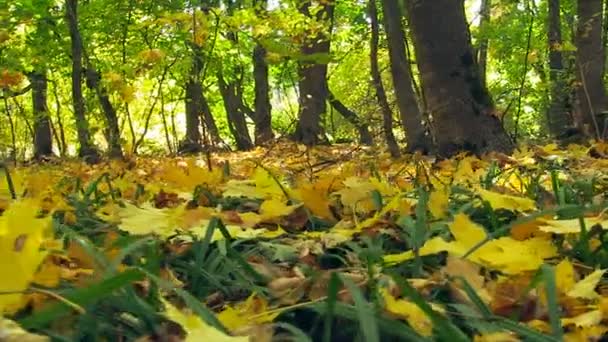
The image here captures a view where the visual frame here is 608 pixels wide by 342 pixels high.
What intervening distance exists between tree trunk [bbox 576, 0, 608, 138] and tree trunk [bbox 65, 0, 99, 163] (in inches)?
136

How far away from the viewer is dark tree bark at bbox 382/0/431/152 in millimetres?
4992

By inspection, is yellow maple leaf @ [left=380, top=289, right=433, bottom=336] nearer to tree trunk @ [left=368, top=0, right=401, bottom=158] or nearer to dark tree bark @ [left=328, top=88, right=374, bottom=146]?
tree trunk @ [left=368, top=0, right=401, bottom=158]

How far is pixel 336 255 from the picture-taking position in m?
1.12

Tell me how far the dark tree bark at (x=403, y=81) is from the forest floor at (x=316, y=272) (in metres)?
3.43

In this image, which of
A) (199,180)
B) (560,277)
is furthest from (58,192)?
(560,277)

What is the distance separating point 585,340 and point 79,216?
3.62 feet

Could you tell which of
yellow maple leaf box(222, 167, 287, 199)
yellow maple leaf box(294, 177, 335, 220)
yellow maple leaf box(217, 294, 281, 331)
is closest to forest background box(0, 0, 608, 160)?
yellow maple leaf box(222, 167, 287, 199)

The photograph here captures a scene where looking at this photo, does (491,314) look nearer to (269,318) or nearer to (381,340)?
(381,340)

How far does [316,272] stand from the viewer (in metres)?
0.91

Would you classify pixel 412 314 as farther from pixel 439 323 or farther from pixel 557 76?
pixel 557 76

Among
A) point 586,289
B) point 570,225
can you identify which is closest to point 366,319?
point 586,289

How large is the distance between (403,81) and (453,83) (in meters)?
1.64

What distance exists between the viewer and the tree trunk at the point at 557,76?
22.1 ft

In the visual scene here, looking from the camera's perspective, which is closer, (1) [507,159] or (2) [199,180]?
(2) [199,180]
